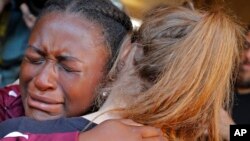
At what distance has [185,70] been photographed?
113 centimetres

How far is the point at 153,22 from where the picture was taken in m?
1.23

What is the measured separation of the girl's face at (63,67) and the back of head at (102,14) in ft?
0.07

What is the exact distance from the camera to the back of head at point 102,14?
1241mm

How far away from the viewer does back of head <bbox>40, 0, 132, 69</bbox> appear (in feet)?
4.07

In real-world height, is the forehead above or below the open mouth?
above

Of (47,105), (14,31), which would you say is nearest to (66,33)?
(47,105)

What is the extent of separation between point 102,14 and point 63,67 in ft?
0.59

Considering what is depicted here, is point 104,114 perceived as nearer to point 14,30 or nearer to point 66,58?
point 66,58

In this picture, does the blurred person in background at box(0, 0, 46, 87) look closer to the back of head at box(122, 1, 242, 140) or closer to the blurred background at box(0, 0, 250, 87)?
the blurred background at box(0, 0, 250, 87)

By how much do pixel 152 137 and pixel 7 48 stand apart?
1296 mm

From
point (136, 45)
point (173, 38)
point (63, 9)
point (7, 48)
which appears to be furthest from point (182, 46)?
point (7, 48)

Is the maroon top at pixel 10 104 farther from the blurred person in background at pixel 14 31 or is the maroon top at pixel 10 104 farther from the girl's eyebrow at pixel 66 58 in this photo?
the blurred person in background at pixel 14 31

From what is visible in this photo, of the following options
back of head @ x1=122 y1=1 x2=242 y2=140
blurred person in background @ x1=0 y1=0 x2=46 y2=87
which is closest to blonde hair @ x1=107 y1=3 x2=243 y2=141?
back of head @ x1=122 y1=1 x2=242 y2=140

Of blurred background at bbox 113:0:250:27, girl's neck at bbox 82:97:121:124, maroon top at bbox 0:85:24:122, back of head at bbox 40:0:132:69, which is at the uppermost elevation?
blurred background at bbox 113:0:250:27
